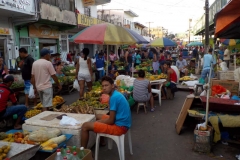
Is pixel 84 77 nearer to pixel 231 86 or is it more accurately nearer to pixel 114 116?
pixel 114 116

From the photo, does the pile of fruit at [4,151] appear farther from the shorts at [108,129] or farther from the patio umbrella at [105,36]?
the patio umbrella at [105,36]

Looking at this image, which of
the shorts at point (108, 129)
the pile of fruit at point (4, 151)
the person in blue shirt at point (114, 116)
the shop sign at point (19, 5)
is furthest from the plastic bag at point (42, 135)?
the shop sign at point (19, 5)

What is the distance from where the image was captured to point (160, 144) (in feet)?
15.9

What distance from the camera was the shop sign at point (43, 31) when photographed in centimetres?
1335

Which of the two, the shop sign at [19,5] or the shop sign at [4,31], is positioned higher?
the shop sign at [19,5]

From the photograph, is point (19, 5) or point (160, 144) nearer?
point (160, 144)

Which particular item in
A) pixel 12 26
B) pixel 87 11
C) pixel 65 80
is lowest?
pixel 65 80

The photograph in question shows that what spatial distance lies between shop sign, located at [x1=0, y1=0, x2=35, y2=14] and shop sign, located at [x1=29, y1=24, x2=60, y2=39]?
210 cm

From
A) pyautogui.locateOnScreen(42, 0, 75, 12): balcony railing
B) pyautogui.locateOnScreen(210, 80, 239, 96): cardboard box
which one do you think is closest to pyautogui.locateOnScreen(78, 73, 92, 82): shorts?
pyautogui.locateOnScreen(210, 80, 239, 96): cardboard box

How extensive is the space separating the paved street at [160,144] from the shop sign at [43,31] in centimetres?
942

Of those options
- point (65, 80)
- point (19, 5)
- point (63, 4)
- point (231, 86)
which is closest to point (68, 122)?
point (231, 86)

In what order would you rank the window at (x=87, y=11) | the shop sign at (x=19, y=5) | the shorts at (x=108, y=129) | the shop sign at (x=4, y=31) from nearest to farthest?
1. the shorts at (x=108, y=129)
2. the shop sign at (x=19, y=5)
3. the shop sign at (x=4, y=31)
4. the window at (x=87, y=11)

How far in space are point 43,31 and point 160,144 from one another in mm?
12004

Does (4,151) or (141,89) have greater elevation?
(141,89)
